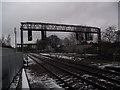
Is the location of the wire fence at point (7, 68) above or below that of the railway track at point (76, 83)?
above

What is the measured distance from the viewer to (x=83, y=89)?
9.57 meters

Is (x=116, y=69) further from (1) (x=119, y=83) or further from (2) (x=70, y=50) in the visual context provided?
(2) (x=70, y=50)

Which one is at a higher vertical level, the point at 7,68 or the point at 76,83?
the point at 7,68

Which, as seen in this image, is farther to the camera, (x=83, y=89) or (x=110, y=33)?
(x=110, y=33)

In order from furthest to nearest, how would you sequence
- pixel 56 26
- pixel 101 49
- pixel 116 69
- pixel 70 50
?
pixel 70 50
pixel 56 26
pixel 101 49
pixel 116 69

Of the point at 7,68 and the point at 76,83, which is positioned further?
the point at 76,83

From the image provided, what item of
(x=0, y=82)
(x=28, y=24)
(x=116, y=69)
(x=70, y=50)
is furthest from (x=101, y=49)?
(x=0, y=82)

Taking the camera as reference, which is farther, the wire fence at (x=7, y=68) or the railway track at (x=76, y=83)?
the railway track at (x=76, y=83)

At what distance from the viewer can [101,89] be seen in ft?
30.6

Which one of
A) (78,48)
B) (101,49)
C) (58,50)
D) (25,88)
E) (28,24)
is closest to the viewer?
(25,88)

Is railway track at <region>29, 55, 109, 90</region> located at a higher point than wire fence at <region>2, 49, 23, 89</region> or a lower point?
lower

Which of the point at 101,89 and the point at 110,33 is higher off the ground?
the point at 110,33

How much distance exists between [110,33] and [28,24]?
29332mm

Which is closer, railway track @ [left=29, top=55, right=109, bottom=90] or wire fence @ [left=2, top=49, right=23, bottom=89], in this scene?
Result: wire fence @ [left=2, top=49, right=23, bottom=89]
